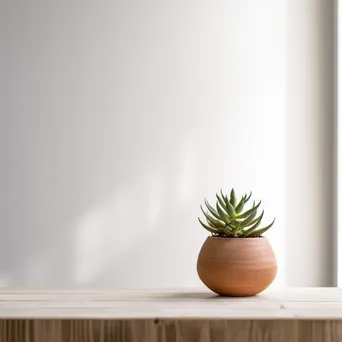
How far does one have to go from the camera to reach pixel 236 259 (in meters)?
1.25

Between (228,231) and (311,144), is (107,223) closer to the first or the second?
(311,144)

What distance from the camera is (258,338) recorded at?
1073 mm

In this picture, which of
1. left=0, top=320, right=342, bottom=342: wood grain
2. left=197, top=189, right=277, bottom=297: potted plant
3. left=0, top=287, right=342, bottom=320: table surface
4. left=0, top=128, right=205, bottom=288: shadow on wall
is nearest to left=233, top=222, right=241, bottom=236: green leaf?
left=197, top=189, right=277, bottom=297: potted plant

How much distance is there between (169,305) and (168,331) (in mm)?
111

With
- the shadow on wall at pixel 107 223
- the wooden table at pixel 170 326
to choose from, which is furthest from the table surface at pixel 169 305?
the shadow on wall at pixel 107 223

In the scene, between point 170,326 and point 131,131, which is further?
point 131,131

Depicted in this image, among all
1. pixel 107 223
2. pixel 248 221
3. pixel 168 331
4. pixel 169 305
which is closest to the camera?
pixel 168 331

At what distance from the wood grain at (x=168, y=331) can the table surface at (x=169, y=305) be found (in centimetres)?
1

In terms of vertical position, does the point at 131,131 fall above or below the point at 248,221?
above

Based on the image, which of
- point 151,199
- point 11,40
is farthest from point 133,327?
point 11,40

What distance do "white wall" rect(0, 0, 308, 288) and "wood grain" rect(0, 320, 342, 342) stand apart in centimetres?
138

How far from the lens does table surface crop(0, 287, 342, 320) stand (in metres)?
1.08

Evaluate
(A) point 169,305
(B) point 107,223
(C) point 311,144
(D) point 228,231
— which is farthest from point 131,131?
(A) point 169,305

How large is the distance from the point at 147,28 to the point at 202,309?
5.30ft
